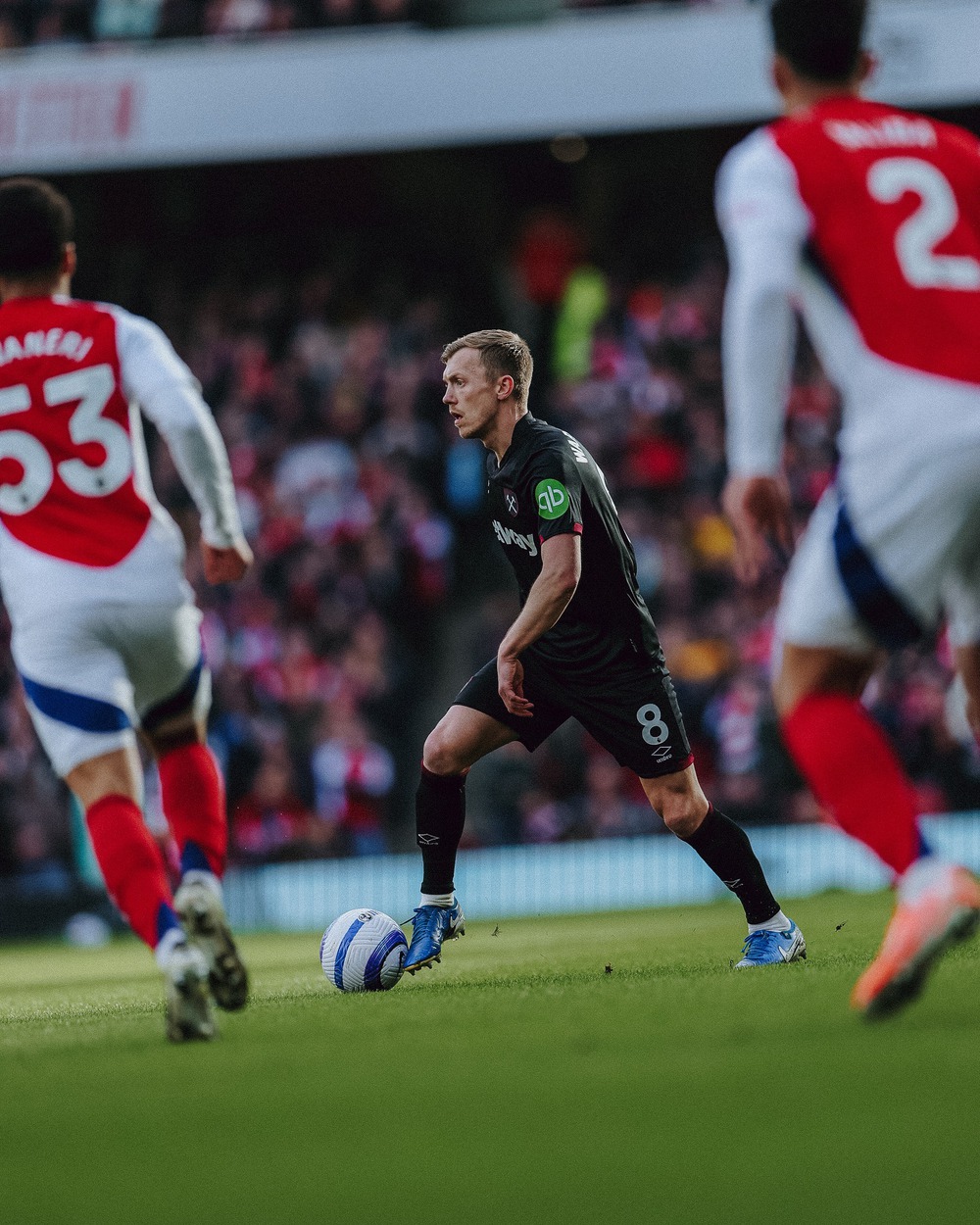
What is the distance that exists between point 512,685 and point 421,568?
11.9 m

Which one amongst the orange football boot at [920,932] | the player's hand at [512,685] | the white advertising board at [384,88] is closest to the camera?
the orange football boot at [920,932]

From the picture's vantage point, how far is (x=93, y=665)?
480cm

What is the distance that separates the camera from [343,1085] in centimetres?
359

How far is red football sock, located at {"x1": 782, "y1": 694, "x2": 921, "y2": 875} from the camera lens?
13.1 ft

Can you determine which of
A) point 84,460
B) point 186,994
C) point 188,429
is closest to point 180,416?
point 188,429

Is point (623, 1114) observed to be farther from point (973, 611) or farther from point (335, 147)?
point (335, 147)

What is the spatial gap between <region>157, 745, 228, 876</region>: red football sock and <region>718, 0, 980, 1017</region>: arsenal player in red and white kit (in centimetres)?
162

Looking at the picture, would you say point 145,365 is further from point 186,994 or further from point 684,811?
point 684,811

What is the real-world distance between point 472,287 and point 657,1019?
17.3 m

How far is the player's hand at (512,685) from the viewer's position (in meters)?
5.84

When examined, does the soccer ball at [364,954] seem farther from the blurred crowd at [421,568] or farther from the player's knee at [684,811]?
the blurred crowd at [421,568]

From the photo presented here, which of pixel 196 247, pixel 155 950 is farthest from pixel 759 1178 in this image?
pixel 196 247

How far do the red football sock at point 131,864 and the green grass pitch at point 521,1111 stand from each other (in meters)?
0.31

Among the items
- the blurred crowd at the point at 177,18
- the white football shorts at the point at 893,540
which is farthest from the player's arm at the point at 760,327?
the blurred crowd at the point at 177,18
